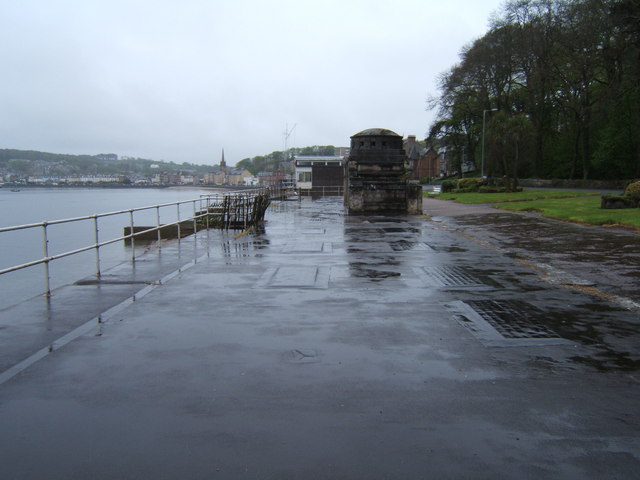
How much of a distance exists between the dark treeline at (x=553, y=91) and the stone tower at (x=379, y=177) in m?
16.6

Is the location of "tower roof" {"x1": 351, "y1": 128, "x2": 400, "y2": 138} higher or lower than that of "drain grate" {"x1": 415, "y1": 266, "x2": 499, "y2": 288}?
higher

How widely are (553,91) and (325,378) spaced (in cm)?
5972

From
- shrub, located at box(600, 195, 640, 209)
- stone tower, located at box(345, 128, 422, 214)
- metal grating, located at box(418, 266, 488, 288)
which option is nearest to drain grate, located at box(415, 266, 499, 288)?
metal grating, located at box(418, 266, 488, 288)

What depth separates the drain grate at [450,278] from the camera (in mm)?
9588

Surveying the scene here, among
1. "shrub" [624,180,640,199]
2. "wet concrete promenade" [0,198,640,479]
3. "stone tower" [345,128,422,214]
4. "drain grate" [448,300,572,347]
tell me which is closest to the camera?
"wet concrete promenade" [0,198,640,479]

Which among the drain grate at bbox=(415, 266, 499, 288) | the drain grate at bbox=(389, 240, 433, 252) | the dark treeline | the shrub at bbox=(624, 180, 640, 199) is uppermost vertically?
the dark treeline

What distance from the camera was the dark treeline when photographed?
47.7 metres

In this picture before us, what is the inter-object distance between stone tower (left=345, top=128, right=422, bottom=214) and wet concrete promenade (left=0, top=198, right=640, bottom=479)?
19209mm

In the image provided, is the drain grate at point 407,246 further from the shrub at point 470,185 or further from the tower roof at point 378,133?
the shrub at point 470,185

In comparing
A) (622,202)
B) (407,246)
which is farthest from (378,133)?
(407,246)

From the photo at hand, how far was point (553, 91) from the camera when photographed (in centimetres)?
5738

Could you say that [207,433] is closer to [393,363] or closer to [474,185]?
[393,363]

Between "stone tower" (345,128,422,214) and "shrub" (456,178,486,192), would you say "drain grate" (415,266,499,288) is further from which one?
"shrub" (456,178,486,192)

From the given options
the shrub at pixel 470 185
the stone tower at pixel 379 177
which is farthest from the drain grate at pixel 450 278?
the shrub at pixel 470 185
